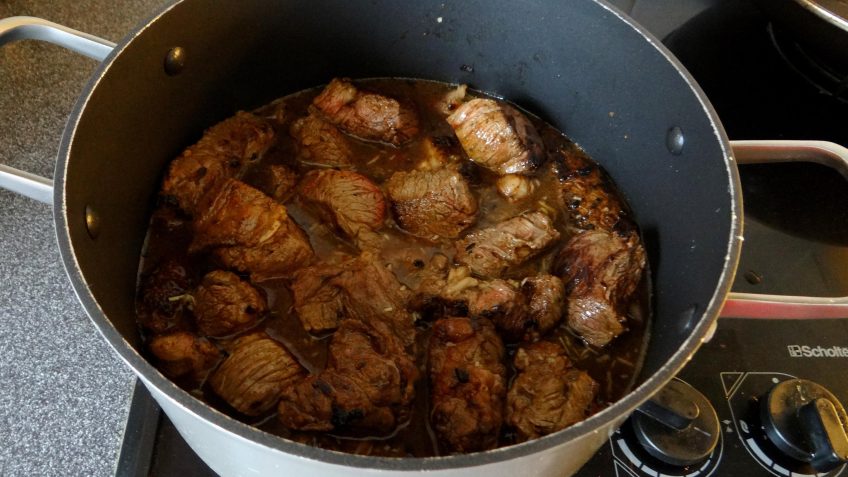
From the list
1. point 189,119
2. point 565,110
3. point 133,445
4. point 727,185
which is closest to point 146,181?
point 189,119

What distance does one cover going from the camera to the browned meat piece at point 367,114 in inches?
82.4

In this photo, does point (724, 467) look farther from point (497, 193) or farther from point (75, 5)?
point (75, 5)

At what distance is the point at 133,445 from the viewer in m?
1.53

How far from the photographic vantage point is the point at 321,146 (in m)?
2.03

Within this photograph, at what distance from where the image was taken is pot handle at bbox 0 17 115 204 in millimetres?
1297

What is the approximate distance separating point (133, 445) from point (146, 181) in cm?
70

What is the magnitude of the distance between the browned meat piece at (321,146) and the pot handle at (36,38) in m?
0.62

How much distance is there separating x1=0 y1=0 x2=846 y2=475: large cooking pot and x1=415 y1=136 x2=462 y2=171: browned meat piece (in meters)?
0.30

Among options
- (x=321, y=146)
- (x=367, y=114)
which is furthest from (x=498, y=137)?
(x=321, y=146)

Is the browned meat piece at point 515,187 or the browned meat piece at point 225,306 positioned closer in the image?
the browned meat piece at point 225,306

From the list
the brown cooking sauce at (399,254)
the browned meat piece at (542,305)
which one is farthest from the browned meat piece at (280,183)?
the browned meat piece at (542,305)

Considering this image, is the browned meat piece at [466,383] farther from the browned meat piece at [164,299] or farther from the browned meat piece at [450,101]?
the browned meat piece at [450,101]

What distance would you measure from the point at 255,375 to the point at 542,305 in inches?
28.0

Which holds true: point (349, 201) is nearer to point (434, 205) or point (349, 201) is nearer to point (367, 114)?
point (434, 205)
